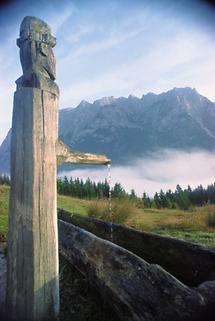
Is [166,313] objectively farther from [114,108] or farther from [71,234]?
[114,108]

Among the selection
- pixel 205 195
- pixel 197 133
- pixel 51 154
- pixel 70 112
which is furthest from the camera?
pixel 70 112

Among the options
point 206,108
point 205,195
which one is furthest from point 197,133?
point 205,195

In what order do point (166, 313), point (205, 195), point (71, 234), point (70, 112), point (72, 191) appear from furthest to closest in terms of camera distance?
point (70, 112)
point (205, 195)
point (72, 191)
point (71, 234)
point (166, 313)

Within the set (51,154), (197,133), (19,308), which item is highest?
(197,133)

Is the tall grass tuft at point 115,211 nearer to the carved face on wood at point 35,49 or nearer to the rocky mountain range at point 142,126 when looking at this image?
the carved face on wood at point 35,49

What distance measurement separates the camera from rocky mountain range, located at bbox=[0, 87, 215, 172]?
161750 mm

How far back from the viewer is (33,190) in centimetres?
275

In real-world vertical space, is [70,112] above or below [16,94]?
above

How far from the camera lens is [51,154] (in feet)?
9.60

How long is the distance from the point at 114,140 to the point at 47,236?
6955 inches

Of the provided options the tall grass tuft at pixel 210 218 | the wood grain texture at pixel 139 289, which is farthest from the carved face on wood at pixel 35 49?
the tall grass tuft at pixel 210 218

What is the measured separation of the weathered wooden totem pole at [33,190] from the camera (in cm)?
270

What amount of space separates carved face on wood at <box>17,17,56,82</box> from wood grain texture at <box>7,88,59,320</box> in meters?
0.24

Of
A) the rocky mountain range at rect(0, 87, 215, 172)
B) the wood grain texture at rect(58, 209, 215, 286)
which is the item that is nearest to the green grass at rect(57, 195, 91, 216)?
the wood grain texture at rect(58, 209, 215, 286)
